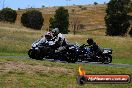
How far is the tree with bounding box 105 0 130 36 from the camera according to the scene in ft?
328

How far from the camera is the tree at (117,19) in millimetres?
100000

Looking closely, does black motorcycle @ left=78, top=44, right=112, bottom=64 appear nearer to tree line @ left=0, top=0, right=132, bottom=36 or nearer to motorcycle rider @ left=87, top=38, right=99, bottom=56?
motorcycle rider @ left=87, top=38, right=99, bottom=56

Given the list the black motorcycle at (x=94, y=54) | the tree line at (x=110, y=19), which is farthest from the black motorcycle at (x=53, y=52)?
the tree line at (x=110, y=19)

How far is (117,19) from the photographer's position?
101 meters

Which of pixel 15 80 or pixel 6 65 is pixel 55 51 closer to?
pixel 6 65

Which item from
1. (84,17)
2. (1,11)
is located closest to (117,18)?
(1,11)

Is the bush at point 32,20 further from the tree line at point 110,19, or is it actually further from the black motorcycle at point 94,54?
the black motorcycle at point 94,54

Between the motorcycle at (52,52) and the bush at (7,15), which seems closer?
the motorcycle at (52,52)

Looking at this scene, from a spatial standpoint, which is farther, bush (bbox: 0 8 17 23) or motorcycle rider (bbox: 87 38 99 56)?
bush (bbox: 0 8 17 23)

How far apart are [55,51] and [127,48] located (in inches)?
1460

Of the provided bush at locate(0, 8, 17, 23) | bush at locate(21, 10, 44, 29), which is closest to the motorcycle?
bush at locate(21, 10, 44, 29)

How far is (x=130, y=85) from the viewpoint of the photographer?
22.0 metres

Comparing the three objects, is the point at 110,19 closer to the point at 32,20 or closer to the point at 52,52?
the point at 32,20

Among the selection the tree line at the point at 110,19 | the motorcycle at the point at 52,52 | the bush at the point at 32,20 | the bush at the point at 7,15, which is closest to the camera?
the motorcycle at the point at 52,52
